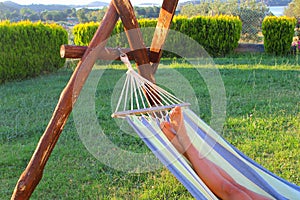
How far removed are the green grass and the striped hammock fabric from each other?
0.50 metres

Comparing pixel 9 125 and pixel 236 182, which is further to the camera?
pixel 9 125

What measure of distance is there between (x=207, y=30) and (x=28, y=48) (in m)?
3.06

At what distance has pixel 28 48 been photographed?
5.81m

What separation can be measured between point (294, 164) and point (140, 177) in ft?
3.35

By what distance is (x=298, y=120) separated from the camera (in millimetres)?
3447

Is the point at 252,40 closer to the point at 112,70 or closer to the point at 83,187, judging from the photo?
the point at 112,70

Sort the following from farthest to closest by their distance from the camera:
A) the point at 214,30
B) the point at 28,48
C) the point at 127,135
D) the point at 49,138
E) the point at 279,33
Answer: the point at 214,30 → the point at 279,33 → the point at 28,48 → the point at 127,135 → the point at 49,138

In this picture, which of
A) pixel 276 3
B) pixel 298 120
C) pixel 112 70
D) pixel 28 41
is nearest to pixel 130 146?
pixel 298 120

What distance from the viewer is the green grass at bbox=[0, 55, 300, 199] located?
8.02 ft

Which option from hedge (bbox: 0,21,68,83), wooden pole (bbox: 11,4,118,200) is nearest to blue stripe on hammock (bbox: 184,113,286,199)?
wooden pole (bbox: 11,4,118,200)

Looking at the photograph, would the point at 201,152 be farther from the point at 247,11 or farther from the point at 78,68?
the point at 247,11

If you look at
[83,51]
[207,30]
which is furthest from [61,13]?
[83,51]

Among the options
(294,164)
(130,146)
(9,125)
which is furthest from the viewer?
(9,125)

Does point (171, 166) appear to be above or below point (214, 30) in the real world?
above
